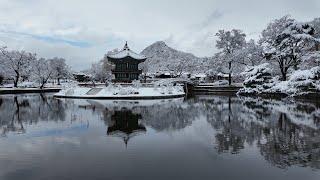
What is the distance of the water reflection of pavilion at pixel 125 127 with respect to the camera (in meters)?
15.7

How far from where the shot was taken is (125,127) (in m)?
17.8

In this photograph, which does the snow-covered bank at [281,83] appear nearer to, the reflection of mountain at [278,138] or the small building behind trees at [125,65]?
the reflection of mountain at [278,138]

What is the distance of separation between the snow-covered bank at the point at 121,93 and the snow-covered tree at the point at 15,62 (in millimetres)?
28854

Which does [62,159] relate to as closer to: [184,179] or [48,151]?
[48,151]

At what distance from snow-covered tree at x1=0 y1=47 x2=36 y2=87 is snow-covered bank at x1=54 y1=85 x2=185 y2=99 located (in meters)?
28.9

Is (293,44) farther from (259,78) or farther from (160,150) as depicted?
(160,150)

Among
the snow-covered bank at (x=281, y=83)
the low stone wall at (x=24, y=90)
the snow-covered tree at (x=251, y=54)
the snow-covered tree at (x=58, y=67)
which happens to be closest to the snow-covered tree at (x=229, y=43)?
the snow-covered tree at (x=251, y=54)

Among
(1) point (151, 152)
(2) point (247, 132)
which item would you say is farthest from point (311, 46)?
(1) point (151, 152)

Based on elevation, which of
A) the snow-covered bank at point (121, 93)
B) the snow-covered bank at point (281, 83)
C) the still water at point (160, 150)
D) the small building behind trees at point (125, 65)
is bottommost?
the still water at point (160, 150)

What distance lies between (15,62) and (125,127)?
61.5 meters

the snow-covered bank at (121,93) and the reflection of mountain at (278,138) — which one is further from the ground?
the snow-covered bank at (121,93)

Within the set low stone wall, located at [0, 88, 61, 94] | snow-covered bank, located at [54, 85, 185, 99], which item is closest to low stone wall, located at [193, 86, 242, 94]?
snow-covered bank, located at [54, 85, 185, 99]

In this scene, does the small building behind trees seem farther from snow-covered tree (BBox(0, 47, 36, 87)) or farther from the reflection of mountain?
the reflection of mountain

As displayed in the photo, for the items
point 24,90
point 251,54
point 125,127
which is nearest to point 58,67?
point 24,90
